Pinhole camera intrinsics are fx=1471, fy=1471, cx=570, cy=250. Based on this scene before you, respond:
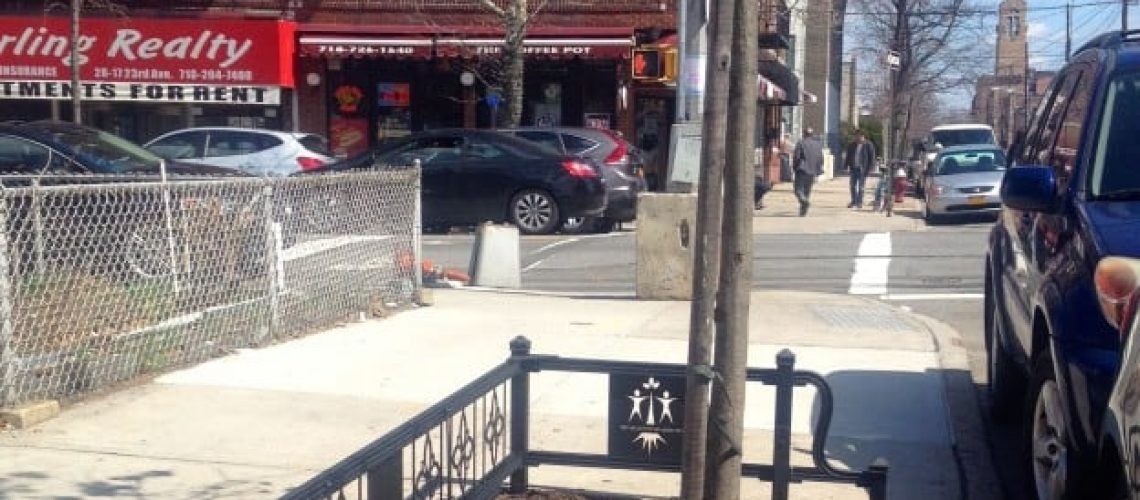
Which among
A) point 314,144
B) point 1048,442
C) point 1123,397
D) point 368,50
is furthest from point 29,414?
point 368,50

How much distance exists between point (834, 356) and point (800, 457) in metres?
2.94

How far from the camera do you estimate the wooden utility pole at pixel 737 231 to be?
4828 mm

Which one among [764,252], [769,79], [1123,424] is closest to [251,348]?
[1123,424]

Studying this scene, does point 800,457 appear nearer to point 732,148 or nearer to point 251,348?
point 732,148

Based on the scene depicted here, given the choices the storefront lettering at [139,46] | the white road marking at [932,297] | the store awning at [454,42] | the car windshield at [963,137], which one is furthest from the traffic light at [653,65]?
the car windshield at [963,137]

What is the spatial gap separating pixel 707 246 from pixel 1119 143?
209cm

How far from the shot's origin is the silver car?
82.3 ft

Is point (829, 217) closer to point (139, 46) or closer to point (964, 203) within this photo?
point (964, 203)

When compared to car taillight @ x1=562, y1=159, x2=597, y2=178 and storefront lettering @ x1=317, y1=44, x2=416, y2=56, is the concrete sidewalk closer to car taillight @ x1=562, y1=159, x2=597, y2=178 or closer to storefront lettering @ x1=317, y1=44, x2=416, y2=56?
car taillight @ x1=562, y1=159, x2=597, y2=178

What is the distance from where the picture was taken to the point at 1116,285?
4652 mm

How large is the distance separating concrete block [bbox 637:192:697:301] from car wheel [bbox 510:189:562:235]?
27.6 feet

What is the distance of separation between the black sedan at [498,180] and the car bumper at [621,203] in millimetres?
617

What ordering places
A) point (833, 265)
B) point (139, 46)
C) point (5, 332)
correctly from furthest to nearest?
point (139, 46) → point (833, 265) → point (5, 332)

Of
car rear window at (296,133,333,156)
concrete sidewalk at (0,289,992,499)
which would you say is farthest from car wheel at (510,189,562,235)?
concrete sidewalk at (0,289,992,499)
